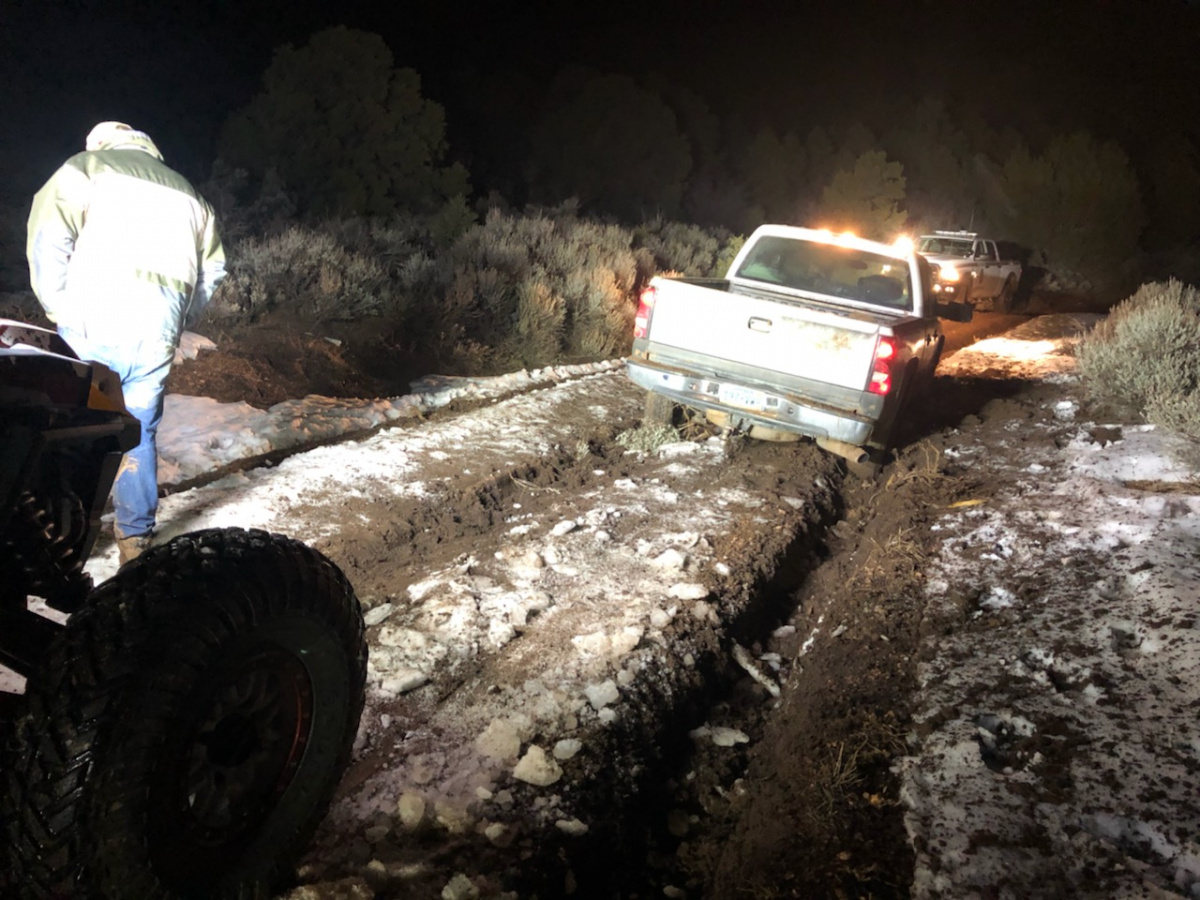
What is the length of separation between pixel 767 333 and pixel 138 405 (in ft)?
13.9

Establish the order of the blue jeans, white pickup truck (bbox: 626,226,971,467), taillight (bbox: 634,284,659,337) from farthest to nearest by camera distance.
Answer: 1. taillight (bbox: 634,284,659,337)
2. white pickup truck (bbox: 626,226,971,467)
3. the blue jeans

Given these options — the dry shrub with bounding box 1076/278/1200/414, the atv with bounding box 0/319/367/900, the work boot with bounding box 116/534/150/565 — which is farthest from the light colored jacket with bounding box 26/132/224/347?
the dry shrub with bounding box 1076/278/1200/414

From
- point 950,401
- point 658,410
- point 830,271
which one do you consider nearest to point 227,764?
point 658,410

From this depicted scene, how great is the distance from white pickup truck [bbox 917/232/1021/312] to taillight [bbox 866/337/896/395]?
10.6 meters

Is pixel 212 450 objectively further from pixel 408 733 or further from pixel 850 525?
pixel 850 525

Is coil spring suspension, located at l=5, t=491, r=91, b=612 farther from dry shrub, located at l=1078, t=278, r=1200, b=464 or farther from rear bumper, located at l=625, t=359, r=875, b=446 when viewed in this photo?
dry shrub, located at l=1078, t=278, r=1200, b=464

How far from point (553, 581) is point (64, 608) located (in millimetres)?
2527

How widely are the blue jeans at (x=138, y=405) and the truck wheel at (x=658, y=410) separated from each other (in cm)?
417

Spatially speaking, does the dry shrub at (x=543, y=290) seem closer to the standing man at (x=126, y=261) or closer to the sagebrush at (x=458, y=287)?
the sagebrush at (x=458, y=287)

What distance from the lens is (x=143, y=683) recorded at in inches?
71.9

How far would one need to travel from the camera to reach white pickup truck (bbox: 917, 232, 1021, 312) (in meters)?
15.5

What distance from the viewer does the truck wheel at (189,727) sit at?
5.62 ft

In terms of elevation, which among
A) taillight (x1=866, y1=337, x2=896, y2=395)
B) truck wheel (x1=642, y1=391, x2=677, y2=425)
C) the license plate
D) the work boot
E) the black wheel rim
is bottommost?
the work boot

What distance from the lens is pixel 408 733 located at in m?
3.27
